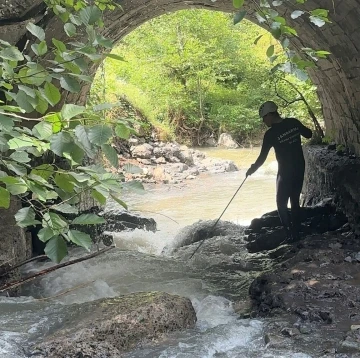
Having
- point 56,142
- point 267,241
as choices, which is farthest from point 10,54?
point 267,241

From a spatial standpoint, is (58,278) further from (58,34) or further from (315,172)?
(315,172)

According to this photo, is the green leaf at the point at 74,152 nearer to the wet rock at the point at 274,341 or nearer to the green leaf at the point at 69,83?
the green leaf at the point at 69,83

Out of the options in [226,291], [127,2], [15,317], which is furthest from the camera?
[127,2]

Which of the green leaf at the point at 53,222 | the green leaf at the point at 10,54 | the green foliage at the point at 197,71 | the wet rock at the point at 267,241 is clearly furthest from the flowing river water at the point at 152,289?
the green foliage at the point at 197,71

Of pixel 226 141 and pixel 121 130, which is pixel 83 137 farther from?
pixel 226 141

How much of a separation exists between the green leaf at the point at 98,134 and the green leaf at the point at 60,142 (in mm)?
75

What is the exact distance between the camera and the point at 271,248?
264 inches

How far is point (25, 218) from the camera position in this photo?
1.65 metres

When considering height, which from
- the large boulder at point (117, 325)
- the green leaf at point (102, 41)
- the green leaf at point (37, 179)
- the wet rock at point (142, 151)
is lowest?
the large boulder at point (117, 325)

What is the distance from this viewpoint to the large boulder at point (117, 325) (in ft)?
10.3

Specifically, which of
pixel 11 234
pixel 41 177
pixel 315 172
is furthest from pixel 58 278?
pixel 315 172

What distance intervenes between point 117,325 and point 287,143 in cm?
377

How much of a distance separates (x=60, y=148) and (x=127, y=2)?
16.4 feet

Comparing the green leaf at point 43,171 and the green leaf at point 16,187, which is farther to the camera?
the green leaf at point 43,171
